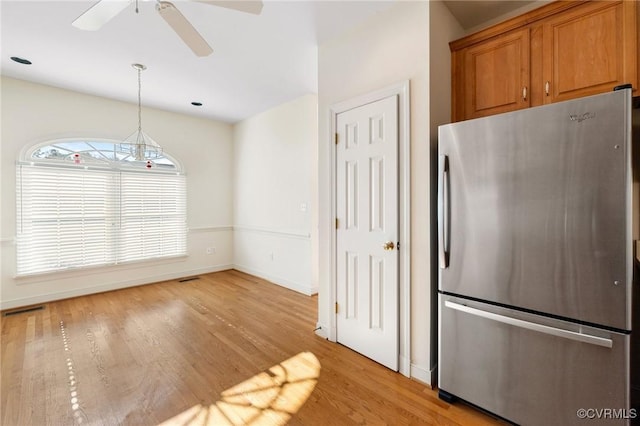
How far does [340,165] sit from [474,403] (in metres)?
1.96

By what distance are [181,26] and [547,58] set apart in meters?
2.34

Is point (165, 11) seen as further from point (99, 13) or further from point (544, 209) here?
point (544, 209)

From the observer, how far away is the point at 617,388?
1321 mm

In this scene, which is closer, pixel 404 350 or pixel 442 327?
pixel 442 327

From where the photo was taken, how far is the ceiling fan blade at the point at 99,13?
64.9 inches

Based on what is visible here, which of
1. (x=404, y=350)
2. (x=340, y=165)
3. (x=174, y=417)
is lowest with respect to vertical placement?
(x=174, y=417)

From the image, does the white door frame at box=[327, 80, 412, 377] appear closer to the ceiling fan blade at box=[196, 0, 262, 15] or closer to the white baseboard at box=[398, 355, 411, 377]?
the white baseboard at box=[398, 355, 411, 377]

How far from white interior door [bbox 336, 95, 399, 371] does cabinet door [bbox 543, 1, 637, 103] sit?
98 cm

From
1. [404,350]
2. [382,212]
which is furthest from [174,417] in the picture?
[382,212]

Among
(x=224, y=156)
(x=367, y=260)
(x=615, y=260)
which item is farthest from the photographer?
(x=224, y=156)

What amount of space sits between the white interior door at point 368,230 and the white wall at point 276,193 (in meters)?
1.52

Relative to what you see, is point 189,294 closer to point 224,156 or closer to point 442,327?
point 224,156

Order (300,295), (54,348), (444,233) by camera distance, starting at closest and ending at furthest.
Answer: (444,233) → (54,348) → (300,295)

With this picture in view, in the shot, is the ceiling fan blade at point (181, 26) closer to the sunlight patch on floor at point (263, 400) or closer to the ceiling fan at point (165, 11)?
the ceiling fan at point (165, 11)
